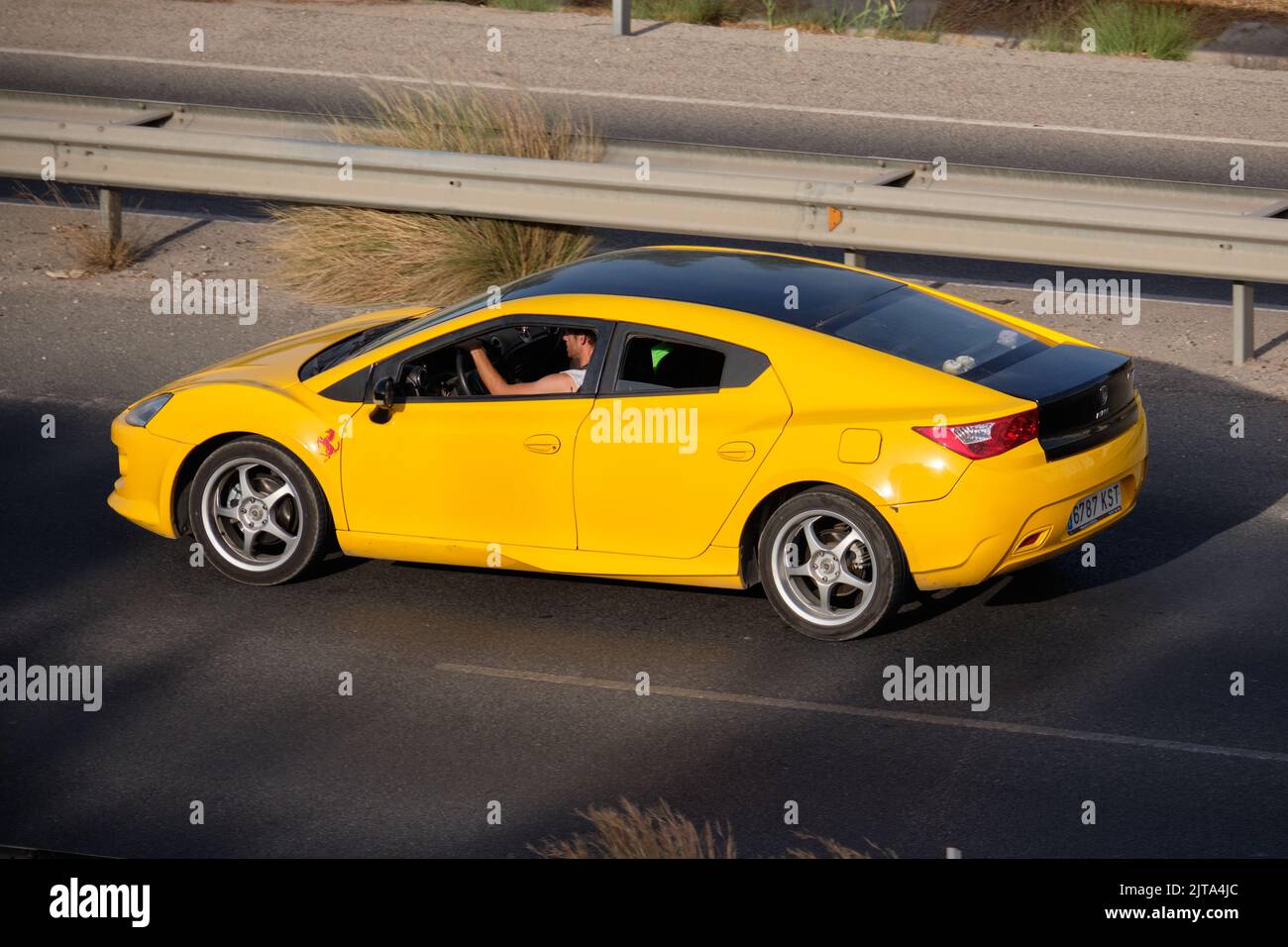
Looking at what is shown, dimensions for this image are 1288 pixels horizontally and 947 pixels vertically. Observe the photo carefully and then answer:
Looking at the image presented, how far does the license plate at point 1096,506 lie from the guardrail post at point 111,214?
843 cm

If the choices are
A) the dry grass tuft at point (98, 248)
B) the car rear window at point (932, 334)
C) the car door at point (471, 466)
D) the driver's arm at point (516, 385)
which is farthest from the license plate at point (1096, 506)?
the dry grass tuft at point (98, 248)

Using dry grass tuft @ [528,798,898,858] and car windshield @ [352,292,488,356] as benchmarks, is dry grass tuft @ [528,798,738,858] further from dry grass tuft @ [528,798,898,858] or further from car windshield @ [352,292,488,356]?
car windshield @ [352,292,488,356]

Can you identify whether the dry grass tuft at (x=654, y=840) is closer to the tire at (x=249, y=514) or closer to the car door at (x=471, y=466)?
the car door at (x=471, y=466)

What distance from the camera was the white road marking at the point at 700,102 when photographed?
17438 mm

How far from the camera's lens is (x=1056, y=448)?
7.87 metres

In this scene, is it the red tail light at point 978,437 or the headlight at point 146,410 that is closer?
the red tail light at point 978,437

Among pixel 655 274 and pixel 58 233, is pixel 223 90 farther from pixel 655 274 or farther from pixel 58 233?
pixel 655 274

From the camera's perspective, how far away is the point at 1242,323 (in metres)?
11.5

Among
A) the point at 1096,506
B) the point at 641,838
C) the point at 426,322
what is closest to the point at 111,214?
the point at 426,322

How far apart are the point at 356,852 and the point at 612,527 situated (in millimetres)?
2282

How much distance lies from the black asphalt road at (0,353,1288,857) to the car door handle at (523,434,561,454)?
0.74 ft

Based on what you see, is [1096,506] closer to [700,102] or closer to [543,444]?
[543,444]

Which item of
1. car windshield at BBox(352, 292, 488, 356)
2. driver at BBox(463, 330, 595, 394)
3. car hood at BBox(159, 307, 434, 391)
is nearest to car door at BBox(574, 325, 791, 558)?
driver at BBox(463, 330, 595, 394)

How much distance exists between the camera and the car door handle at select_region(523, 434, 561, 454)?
8.30m
